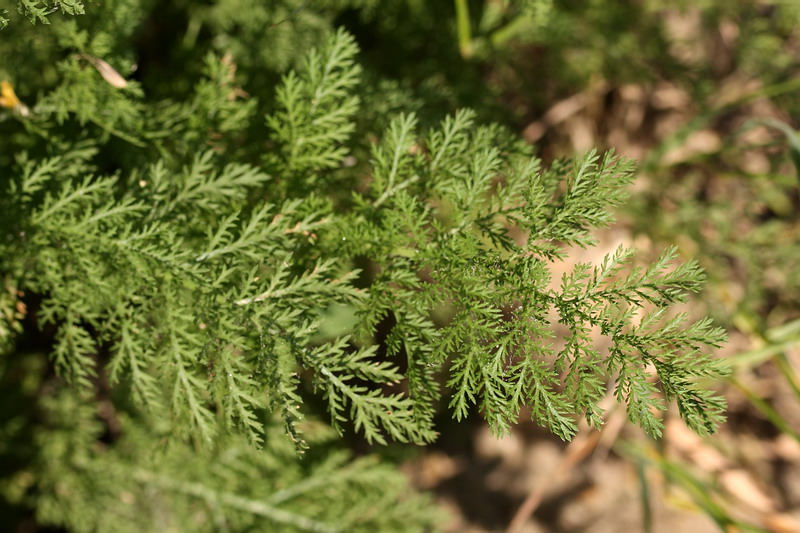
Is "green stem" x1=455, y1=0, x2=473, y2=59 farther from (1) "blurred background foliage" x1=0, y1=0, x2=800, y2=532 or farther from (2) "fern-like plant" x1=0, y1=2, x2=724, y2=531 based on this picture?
(2) "fern-like plant" x1=0, y1=2, x2=724, y2=531

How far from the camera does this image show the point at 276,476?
2.00m

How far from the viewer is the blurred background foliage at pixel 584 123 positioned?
1.58 m

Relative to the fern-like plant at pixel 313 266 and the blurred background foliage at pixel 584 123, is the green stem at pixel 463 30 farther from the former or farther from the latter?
the fern-like plant at pixel 313 266

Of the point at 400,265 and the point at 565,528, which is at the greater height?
the point at 400,265

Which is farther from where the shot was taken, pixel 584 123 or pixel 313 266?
pixel 584 123

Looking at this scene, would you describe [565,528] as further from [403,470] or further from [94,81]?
[94,81]

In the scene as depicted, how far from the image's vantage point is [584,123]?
3012mm

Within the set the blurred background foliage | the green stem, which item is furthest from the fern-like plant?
the green stem

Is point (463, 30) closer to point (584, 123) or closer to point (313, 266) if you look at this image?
point (313, 266)

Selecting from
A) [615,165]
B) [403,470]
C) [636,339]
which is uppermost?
[615,165]

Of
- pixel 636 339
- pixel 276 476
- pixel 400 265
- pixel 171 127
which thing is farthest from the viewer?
A: pixel 276 476

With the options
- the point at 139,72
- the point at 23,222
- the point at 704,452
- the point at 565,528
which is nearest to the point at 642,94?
the point at 704,452

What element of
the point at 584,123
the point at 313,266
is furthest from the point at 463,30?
the point at 584,123

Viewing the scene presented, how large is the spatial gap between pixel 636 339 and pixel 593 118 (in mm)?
2303
